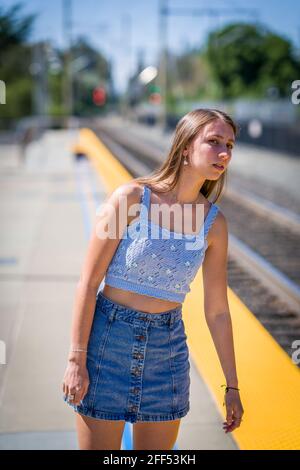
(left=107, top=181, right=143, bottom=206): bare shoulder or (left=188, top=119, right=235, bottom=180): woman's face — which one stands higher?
(left=188, top=119, right=235, bottom=180): woman's face

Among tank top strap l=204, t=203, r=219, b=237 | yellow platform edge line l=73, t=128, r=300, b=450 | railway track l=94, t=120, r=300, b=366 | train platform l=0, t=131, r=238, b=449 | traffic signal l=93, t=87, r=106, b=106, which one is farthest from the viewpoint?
traffic signal l=93, t=87, r=106, b=106

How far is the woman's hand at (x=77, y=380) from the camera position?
2.22 metres

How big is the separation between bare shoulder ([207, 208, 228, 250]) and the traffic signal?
9901 centimetres

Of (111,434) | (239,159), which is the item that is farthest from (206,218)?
(239,159)

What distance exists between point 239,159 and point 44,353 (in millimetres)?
21469

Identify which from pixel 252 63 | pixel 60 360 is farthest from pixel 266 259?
pixel 252 63

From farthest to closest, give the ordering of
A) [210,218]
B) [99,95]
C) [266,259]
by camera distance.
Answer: [99,95]
[266,259]
[210,218]

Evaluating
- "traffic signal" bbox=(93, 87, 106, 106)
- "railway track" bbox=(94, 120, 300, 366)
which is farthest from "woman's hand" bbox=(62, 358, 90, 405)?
"traffic signal" bbox=(93, 87, 106, 106)

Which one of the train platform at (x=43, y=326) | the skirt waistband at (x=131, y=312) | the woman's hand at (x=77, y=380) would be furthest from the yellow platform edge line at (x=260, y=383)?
the woman's hand at (x=77, y=380)

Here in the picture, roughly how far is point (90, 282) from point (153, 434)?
0.60 m

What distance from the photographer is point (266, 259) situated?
9125 mm

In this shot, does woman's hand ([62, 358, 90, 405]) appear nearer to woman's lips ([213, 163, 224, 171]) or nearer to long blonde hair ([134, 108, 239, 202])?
long blonde hair ([134, 108, 239, 202])

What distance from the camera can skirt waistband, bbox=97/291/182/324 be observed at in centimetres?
227

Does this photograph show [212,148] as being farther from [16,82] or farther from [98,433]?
[16,82]
